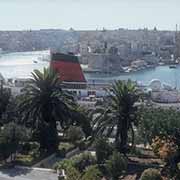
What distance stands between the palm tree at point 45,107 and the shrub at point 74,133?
113 centimetres

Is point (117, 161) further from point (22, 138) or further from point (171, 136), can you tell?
point (22, 138)

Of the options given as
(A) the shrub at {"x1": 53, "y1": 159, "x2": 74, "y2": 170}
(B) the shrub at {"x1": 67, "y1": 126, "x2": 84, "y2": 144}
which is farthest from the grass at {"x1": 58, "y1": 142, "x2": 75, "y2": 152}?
(A) the shrub at {"x1": 53, "y1": 159, "x2": 74, "y2": 170}

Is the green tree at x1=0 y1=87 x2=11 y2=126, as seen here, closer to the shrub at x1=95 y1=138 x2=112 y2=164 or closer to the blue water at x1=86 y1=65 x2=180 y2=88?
the shrub at x1=95 y1=138 x2=112 y2=164

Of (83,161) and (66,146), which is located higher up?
(83,161)

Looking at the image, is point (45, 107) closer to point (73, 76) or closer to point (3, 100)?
point (3, 100)

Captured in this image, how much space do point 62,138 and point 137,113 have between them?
456 centimetres

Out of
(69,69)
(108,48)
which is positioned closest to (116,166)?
(69,69)

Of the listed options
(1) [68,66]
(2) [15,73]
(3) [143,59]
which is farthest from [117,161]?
(3) [143,59]

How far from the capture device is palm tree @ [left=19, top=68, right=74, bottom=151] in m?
22.4

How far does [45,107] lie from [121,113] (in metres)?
3.22

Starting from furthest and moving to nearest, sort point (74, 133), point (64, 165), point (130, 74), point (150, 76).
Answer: point (130, 74), point (150, 76), point (74, 133), point (64, 165)

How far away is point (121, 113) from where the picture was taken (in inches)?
840

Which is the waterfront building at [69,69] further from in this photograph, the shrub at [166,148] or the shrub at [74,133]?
the shrub at [166,148]

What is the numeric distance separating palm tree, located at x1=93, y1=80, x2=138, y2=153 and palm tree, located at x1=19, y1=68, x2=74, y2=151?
1.91 m
